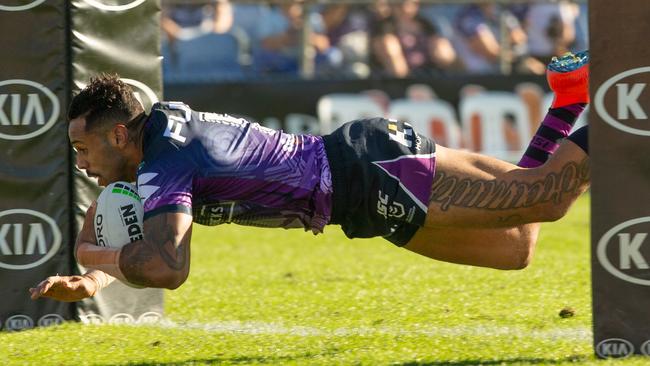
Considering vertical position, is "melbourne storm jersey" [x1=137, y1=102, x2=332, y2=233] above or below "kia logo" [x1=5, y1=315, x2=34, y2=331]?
above

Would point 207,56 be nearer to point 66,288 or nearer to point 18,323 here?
point 18,323

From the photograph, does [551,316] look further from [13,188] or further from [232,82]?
[232,82]

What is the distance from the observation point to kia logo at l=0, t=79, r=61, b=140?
6.20 metres

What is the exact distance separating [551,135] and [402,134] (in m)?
0.91

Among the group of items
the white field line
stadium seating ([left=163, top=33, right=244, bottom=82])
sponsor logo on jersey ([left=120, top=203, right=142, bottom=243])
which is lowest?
the white field line

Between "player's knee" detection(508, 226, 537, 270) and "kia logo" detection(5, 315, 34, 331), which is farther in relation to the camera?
"kia logo" detection(5, 315, 34, 331)

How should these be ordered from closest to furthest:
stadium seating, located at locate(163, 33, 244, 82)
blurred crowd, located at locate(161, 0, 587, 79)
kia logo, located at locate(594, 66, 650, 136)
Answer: kia logo, located at locate(594, 66, 650, 136) → stadium seating, located at locate(163, 33, 244, 82) → blurred crowd, located at locate(161, 0, 587, 79)

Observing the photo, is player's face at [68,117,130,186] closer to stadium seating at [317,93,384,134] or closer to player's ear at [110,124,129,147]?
player's ear at [110,124,129,147]

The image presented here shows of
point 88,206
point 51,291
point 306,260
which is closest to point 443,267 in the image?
point 306,260

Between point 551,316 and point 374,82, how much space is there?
7.80 m

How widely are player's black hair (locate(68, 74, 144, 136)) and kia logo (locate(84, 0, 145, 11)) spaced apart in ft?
3.58

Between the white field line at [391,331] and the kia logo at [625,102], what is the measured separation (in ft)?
4.22

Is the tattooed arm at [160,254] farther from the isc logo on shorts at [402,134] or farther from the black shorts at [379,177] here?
the isc logo on shorts at [402,134]

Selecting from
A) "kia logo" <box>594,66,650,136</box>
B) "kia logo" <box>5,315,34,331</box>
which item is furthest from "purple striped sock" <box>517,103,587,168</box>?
"kia logo" <box>5,315,34,331</box>
